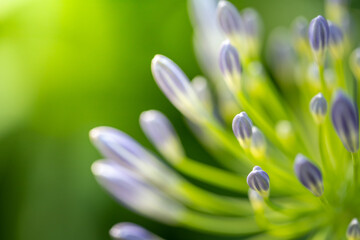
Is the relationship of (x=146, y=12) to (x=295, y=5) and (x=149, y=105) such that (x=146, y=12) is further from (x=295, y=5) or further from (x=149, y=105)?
(x=295, y=5)

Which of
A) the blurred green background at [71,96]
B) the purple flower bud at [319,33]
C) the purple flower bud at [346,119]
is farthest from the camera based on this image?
the blurred green background at [71,96]

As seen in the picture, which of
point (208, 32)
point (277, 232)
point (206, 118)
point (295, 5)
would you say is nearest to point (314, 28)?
point (206, 118)

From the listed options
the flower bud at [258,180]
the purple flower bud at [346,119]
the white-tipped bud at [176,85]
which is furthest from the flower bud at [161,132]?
the purple flower bud at [346,119]

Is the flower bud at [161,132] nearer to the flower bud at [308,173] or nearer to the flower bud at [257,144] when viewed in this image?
the flower bud at [257,144]

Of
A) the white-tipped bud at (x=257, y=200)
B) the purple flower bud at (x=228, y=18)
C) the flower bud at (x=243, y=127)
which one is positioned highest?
the purple flower bud at (x=228, y=18)

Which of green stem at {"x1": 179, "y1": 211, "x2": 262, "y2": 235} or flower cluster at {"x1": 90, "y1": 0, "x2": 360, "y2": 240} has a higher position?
flower cluster at {"x1": 90, "y1": 0, "x2": 360, "y2": 240}

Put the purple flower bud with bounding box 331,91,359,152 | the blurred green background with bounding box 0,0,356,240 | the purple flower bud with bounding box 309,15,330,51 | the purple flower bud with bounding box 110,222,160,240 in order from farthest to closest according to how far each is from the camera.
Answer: the blurred green background with bounding box 0,0,356,240, the purple flower bud with bounding box 110,222,160,240, the purple flower bud with bounding box 309,15,330,51, the purple flower bud with bounding box 331,91,359,152

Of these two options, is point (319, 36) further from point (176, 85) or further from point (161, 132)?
point (161, 132)

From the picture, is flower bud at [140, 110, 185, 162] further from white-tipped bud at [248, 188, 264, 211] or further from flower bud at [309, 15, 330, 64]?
flower bud at [309, 15, 330, 64]

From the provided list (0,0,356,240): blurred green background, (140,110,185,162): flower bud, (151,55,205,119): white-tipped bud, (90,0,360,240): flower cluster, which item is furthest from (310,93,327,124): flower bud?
(0,0,356,240): blurred green background

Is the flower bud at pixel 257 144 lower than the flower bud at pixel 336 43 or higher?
lower
